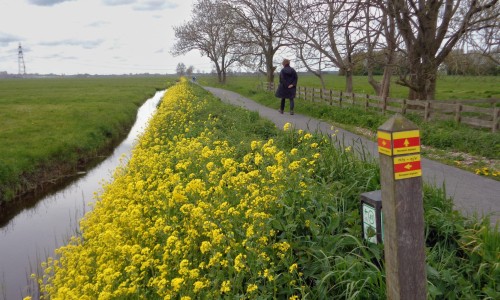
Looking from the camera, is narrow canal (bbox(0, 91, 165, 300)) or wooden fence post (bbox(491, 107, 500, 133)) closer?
narrow canal (bbox(0, 91, 165, 300))

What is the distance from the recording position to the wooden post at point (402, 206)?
2119mm

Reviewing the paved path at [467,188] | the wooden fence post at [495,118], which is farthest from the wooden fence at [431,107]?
the paved path at [467,188]

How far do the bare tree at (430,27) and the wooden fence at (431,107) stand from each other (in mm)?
864

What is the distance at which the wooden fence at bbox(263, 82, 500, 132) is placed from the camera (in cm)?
1011

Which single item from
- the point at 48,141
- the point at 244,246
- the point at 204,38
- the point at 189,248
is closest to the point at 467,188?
the point at 244,246

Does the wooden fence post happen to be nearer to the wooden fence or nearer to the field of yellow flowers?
the wooden fence

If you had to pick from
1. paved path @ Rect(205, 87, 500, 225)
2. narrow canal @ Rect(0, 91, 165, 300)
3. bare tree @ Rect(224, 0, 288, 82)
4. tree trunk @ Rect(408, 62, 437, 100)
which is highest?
bare tree @ Rect(224, 0, 288, 82)

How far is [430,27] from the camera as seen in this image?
481 inches

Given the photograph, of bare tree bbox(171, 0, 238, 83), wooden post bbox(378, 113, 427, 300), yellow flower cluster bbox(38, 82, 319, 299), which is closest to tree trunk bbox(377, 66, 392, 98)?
yellow flower cluster bbox(38, 82, 319, 299)

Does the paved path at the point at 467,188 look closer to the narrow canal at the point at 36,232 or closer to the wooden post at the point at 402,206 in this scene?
the wooden post at the point at 402,206

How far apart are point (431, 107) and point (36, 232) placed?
34.7 ft

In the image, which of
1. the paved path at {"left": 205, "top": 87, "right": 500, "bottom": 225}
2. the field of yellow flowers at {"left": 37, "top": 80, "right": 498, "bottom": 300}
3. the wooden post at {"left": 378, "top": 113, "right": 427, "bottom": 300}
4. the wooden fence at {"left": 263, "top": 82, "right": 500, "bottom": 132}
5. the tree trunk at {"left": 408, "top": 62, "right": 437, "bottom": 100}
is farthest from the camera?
the tree trunk at {"left": 408, "top": 62, "right": 437, "bottom": 100}

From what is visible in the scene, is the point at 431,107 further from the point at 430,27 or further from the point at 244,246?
the point at 244,246

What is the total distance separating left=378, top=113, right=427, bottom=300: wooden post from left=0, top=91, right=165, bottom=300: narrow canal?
524 centimetres
